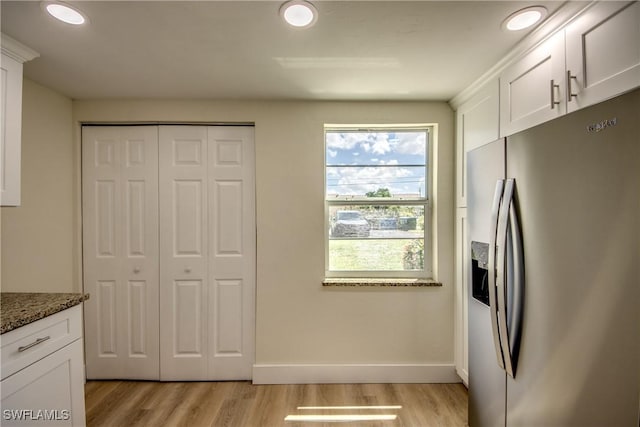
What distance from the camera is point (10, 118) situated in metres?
1.51

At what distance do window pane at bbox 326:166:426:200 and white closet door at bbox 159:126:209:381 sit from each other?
1.07m

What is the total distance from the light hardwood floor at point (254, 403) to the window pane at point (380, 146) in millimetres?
1761

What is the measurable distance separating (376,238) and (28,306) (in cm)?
215

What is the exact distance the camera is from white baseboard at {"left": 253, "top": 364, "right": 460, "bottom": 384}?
2426 millimetres

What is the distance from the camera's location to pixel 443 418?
2.01m

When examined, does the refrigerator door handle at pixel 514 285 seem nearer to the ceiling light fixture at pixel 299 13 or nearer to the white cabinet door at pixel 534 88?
the white cabinet door at pixel 534 88

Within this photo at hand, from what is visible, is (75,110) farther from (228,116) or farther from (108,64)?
(228,116)

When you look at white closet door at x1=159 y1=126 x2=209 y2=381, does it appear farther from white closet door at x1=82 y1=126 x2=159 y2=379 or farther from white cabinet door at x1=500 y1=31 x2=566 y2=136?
white cabinet door at x1=500 y1=31 x2=566 y2=136

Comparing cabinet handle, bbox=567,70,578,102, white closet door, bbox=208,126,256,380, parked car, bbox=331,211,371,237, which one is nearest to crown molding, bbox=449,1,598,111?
cabinet handle, bbox=567,70,578,102

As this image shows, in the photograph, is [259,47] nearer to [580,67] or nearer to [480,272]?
[580,67]

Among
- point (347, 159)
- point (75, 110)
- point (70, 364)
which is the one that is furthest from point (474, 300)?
point (75, 110)

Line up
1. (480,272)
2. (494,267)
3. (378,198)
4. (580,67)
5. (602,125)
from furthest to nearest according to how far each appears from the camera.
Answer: (378,198)
(480,272)
(494,267)
(580,67)
(602,125)

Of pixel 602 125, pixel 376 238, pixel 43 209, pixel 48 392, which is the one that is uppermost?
pixel 602 125

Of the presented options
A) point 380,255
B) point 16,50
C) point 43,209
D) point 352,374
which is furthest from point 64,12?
point 352,374
